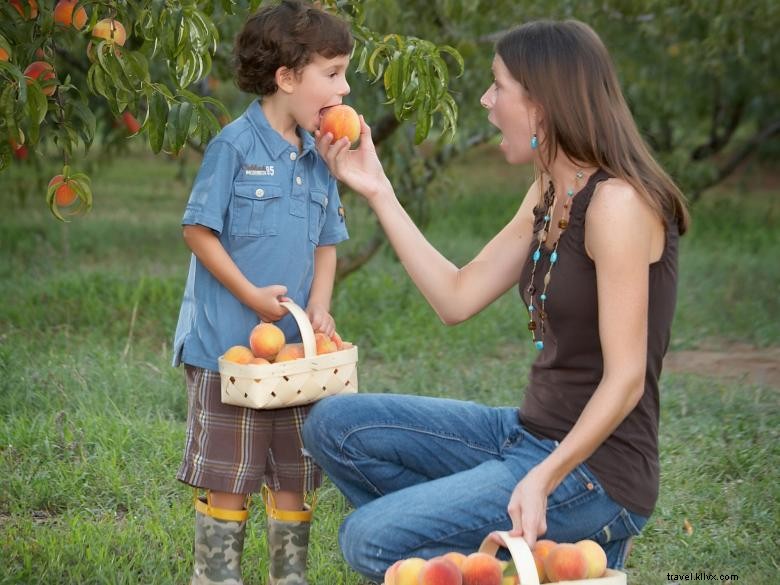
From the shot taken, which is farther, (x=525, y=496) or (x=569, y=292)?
(x=569, y=292)

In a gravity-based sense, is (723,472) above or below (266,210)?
below

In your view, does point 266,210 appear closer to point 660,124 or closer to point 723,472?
point 723,472

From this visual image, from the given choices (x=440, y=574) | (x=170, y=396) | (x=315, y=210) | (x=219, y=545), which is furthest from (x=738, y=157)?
(x=440, y=574)

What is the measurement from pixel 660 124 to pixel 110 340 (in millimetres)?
7464

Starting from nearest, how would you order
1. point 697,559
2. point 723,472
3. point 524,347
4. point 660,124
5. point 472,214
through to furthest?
point 697,559 → point 723,472 → point 524,347 → point 472,214 → point 660,124

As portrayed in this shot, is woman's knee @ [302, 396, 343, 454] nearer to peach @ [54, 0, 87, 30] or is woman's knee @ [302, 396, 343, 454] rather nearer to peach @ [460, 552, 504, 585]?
peach @ [460, 552, 504, 585]

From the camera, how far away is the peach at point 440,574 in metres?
2.04

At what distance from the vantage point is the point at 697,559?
3.24 meters

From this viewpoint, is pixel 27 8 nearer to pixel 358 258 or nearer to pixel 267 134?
pixel 267 134

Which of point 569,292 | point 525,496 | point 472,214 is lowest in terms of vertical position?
point 472,214

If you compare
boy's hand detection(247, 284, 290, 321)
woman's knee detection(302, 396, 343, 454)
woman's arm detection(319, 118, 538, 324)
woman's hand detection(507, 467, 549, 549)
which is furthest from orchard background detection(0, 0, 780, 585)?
woman's hand detection(507, 467, 549, 549)

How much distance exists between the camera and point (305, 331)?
2.61m

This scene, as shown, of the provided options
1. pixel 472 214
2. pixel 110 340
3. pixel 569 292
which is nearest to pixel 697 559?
pixel 569 292

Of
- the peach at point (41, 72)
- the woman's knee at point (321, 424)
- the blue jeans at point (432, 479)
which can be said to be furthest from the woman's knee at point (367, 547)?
the peach at point (41, 72)
